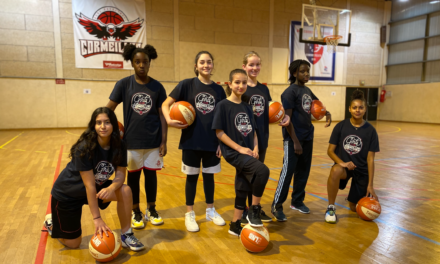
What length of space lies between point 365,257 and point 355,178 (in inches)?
41.7

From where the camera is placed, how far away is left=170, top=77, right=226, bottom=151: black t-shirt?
2.62m

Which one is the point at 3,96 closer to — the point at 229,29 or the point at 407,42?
the point at 229,29

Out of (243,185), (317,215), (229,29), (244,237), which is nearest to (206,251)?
(244,237)

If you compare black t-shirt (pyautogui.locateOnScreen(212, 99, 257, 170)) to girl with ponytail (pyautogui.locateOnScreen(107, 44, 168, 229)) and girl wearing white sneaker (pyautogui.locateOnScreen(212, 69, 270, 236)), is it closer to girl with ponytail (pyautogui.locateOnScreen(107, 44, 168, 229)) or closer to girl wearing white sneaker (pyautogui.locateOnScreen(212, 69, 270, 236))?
girl wearing white sneaker (pyautogui.locateOnScreen(212, 69, 270, 236))

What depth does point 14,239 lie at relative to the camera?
241cm

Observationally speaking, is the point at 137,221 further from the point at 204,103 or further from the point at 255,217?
the point at 204,103

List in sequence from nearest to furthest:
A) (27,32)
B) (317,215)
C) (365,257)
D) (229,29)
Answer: (365,257), (317,215), (27,32), (229,29)

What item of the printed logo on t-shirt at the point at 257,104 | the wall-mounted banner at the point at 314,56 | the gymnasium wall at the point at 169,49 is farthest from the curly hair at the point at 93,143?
the wall-mounted banner at the point at 314,56

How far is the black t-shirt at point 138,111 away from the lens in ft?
8.60

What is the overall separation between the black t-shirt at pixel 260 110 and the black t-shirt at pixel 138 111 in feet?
2.87

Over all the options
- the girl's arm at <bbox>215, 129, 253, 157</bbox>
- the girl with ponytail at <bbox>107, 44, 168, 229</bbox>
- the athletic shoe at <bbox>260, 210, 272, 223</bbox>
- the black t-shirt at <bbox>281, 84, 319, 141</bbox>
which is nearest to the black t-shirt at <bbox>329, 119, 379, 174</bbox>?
the black t-shirt at <bbox>281, 84, 319, 141</bbox>

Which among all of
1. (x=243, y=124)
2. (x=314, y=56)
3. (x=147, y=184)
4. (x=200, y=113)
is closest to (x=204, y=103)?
(x=200, y=113)

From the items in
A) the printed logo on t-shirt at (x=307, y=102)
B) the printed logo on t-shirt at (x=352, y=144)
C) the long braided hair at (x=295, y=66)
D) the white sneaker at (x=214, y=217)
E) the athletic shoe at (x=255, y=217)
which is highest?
the long braided hair at (x=295, y=66)

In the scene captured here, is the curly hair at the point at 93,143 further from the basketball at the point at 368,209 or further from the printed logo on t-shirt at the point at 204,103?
the basketball at the point at 368,209
